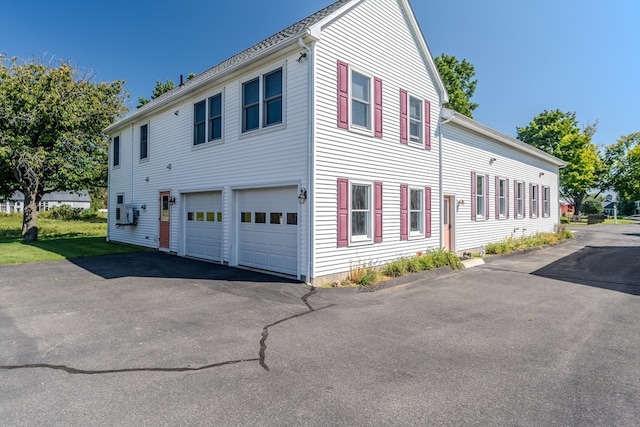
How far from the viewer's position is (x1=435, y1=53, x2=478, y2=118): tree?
29953 millimetres

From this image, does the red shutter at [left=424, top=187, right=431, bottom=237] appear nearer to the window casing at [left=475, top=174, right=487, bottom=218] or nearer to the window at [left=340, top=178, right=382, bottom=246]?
the window at [left=340, top=178, right=382, bottom=246]

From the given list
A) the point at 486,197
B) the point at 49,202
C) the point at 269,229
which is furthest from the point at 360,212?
the point at 49,202

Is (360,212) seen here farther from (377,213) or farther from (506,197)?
(506,197)

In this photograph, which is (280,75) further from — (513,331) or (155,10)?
(155,10)

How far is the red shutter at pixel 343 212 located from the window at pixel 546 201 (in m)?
16.7

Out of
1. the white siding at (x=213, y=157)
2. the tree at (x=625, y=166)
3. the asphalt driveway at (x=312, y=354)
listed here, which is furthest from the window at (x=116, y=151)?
the tree at (x=625, y=166)

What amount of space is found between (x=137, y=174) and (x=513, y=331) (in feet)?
49.7

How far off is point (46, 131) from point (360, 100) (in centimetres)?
1531

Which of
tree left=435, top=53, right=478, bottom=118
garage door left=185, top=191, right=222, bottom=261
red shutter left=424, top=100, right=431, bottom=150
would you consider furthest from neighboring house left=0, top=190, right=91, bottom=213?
red shutter left=424, top=100, right=431, bottom=150

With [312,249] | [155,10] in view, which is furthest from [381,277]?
[155,10]

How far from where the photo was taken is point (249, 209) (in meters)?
9.82

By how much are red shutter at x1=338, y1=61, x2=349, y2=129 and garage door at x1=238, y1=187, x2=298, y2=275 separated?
2108 millimetres

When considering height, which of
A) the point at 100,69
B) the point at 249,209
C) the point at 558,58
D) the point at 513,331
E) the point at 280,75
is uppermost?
the point at 100,69

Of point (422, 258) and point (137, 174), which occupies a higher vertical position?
point (137, 174)
